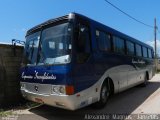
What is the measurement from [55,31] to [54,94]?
5.58 ft

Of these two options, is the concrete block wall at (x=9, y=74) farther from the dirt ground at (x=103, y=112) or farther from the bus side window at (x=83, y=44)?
the bus side window at (x=83, y=44)

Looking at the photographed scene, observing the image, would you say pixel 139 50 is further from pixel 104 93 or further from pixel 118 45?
pixel 104 93

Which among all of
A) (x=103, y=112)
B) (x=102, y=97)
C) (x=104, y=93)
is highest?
(x=104, y=93)

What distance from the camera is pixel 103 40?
25.3ft

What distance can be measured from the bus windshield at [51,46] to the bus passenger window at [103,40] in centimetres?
153

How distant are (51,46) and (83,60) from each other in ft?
3.08

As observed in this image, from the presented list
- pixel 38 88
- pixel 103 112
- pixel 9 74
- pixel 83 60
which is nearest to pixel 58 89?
pixel 38 88

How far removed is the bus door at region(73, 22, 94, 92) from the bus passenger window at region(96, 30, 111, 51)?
700 millimetres

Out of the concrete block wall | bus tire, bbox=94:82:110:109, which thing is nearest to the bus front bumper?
bus tire, bbox=94:82:110:109

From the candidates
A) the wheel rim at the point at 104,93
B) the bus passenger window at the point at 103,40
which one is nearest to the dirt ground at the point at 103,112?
the wheel rim at the point at 104,93

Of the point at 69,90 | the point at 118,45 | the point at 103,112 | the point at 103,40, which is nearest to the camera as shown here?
the point at 69,90

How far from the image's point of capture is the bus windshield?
587cm

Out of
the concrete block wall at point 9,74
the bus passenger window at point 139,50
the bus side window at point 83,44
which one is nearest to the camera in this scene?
the bus side window at point 83,44

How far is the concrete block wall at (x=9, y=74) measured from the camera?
793 cm
